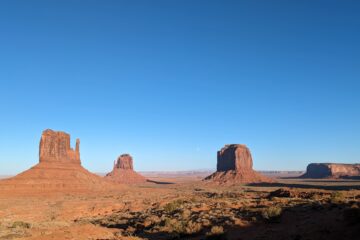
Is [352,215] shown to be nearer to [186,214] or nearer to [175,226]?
[175,226]

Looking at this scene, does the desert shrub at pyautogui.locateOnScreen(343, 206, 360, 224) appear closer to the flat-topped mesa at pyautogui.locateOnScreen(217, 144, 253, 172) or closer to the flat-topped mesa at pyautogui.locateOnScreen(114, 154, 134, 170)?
the flat-topped mesa at pyautogui.locateOnScreen(217, 144, 253, 172)

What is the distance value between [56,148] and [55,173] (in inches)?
472

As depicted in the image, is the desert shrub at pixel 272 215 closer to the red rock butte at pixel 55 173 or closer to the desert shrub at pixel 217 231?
the desert shrub at pixel 217 231

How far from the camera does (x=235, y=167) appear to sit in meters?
145

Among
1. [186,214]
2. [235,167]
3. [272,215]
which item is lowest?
[186,214]

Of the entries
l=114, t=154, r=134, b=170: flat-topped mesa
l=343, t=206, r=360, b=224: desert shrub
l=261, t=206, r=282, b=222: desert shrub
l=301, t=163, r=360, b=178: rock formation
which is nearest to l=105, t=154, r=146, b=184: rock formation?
l=114, t=154, r=134, b=170: flat-topped mesa

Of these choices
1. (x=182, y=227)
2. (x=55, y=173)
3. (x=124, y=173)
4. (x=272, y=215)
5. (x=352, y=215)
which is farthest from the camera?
(x=124, y=173)

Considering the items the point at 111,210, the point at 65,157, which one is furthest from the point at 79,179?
the point at 111,210

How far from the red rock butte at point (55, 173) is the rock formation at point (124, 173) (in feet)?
192

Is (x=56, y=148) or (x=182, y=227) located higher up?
(x=56, y=148)

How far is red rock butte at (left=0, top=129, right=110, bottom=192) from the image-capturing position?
2864 inches

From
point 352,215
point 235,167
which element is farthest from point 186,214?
point 235,167

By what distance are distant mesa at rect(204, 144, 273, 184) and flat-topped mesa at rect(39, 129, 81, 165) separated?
2383 inches

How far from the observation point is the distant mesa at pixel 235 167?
134m
